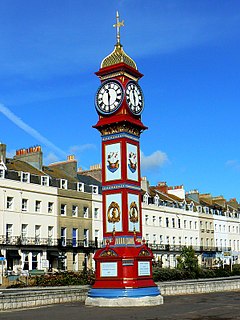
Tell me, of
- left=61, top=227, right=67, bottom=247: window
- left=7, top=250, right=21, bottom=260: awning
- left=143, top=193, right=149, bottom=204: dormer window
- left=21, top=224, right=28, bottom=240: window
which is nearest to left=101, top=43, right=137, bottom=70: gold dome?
left=7, top=250, right=21, bottom=260: awning

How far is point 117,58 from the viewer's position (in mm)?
26359

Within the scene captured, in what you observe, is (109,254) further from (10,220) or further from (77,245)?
(77,245)

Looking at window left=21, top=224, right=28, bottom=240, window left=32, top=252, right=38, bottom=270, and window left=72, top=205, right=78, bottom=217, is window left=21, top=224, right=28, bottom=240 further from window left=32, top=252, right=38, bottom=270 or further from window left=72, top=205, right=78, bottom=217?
window left=72, top=205, right=78, bottom=217

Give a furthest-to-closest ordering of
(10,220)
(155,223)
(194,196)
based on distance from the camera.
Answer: (194,196) < (155,223) < (10,220)

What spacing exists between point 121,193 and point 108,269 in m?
3.49

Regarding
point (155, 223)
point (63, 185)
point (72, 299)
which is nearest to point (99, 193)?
point (63, 185)

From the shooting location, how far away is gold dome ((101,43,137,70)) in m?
26.3

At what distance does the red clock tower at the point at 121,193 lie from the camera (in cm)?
2372

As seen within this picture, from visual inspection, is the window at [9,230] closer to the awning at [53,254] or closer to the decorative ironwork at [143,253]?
the awning at [53,254]

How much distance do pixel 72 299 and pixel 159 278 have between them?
11478mm

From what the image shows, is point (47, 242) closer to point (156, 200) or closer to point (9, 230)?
point (9, 230)

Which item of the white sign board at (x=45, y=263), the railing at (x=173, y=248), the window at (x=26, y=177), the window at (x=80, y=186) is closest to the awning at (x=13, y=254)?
the white sign board at (x=45, y=263)

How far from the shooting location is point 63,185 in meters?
57.1

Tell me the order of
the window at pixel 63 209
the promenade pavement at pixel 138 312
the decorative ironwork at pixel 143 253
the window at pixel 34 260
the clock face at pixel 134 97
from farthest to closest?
the window at pixel 63 209 < the window at pixel 34 260 < the clock face at pixel 134 97 < the decorative ironwork at pixel 143 253 < the promenade pavement at pixel 138 312
